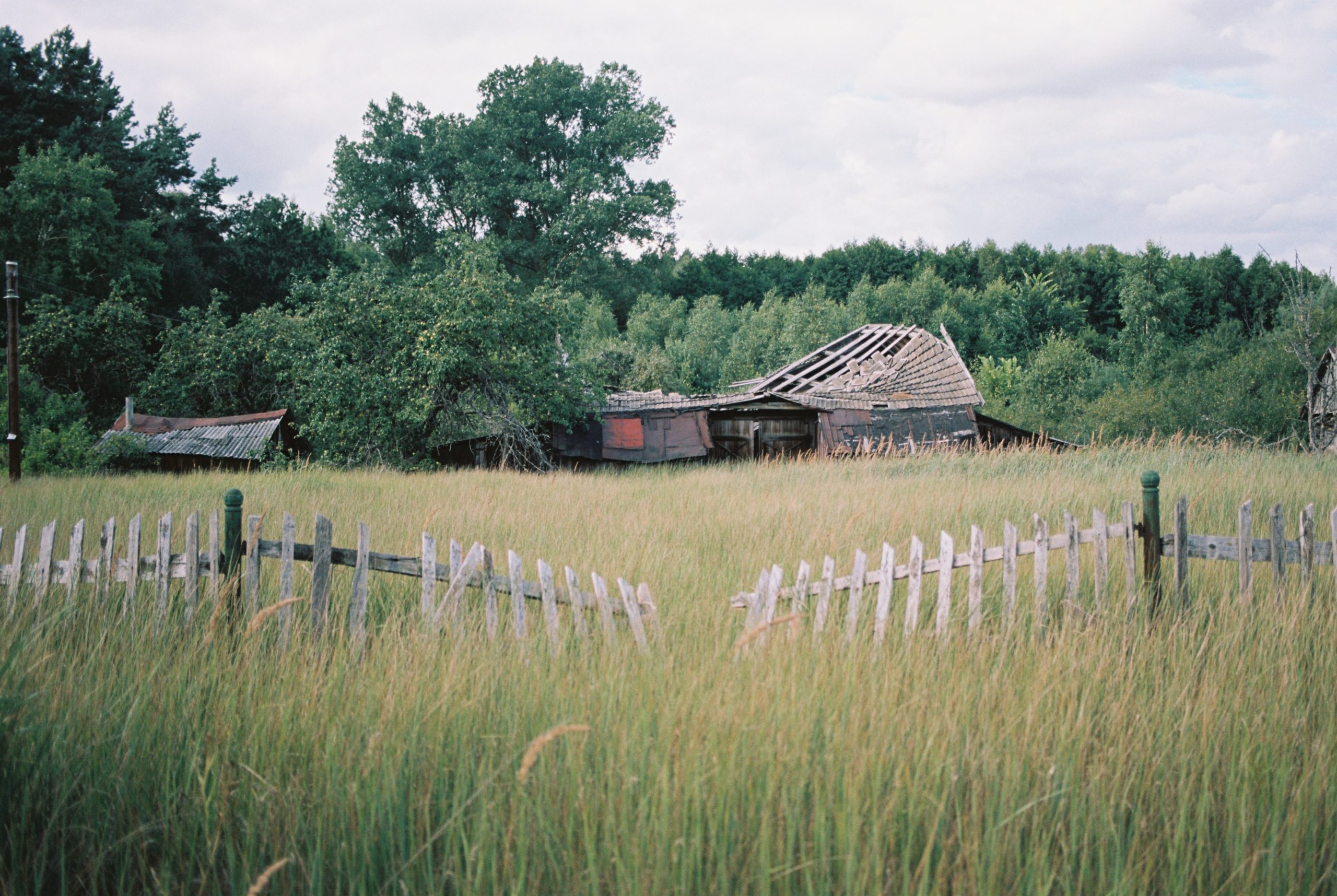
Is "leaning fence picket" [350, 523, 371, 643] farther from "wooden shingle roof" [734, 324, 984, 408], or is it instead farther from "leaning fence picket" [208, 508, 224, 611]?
"wooden shingle roof" [734, 324, 984, 408]

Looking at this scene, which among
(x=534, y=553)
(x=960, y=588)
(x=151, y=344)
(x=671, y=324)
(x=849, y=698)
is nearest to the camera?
(x=849, y=698)

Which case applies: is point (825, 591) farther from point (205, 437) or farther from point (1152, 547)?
point (205, 437)

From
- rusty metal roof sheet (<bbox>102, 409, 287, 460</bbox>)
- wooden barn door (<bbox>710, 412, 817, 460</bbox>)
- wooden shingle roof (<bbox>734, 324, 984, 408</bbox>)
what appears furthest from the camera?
rusty metal roof sheet (<bbox>102, 409, 287, 460</bbox>)

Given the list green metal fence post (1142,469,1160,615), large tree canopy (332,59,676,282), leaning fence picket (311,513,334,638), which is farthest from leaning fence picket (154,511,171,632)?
large tree canopy (332,59,676,282)

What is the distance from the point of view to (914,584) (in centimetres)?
461

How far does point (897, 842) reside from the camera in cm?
254

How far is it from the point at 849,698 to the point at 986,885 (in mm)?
927

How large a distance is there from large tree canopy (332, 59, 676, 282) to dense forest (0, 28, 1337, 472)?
0.12 m

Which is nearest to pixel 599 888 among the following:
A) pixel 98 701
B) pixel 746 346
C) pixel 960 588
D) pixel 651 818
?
pixel 651 818

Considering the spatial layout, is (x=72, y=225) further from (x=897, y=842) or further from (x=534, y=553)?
(x=897, y=842)

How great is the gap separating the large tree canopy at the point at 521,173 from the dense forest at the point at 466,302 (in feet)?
0.41

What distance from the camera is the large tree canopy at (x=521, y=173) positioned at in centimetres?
3569

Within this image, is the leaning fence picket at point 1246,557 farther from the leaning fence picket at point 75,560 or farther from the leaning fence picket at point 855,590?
the leaning fence picket at point 75,560

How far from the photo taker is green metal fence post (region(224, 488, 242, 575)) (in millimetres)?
4652
